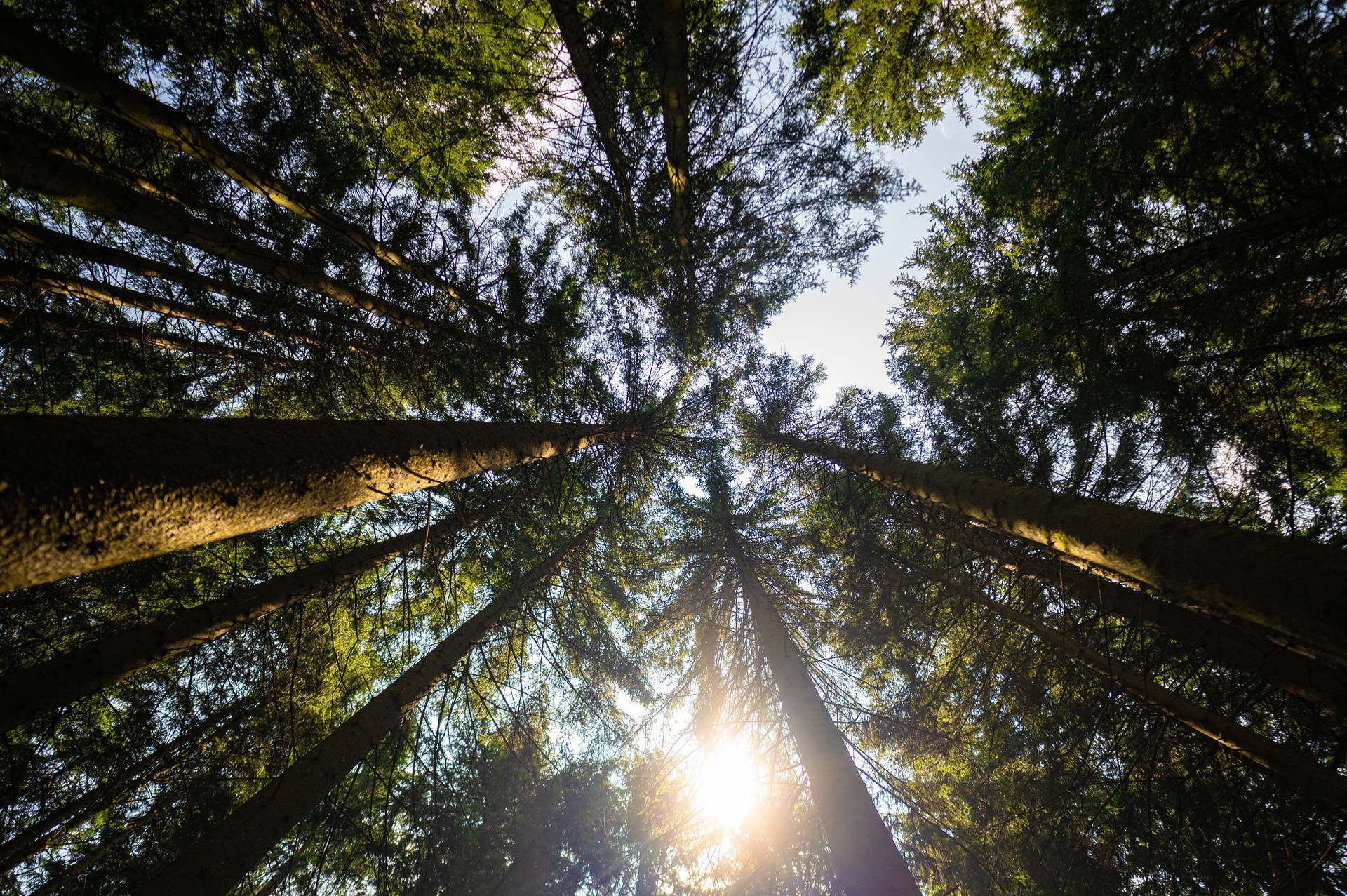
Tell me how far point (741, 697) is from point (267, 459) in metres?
5.71

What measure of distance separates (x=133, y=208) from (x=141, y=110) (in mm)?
674

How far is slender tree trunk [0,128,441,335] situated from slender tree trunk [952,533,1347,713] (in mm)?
6172

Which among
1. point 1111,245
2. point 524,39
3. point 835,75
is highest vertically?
point 835,75

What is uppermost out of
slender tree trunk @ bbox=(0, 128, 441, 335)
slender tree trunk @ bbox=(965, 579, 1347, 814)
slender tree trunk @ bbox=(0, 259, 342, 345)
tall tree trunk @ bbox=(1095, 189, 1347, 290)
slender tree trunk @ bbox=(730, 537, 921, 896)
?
tall tree trunk @ bbox=(1095, 189, 1347, 290)

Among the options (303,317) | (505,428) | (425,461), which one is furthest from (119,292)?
(425,461)

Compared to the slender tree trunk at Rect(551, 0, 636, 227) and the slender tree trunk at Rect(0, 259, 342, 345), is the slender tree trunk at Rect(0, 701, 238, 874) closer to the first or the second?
the slender tree trunk at Rect(0, 259, 342, 345)

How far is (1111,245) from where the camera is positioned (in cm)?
400

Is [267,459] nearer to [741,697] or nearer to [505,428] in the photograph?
[505,428]

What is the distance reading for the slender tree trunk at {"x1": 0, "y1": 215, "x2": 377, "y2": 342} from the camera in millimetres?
3359

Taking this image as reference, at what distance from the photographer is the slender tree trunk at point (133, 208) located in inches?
108

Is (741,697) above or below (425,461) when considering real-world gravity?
below

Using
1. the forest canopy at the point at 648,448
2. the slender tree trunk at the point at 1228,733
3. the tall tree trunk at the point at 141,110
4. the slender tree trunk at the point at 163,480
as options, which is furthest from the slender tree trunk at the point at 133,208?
the slender tree trunk at the point at 1228,733

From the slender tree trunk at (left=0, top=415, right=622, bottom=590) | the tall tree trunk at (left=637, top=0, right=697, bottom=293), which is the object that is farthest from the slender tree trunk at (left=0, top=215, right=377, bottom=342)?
the tall tree trunk at (left=637, top=0, right=697, bottom=293)

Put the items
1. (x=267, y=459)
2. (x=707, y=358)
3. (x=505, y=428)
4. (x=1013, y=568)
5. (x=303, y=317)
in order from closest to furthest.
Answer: (x=267, y=459) → (x=505, y=428) → (x=1013, y=568) → (x=303, y=317) → (x=707, y=358)
